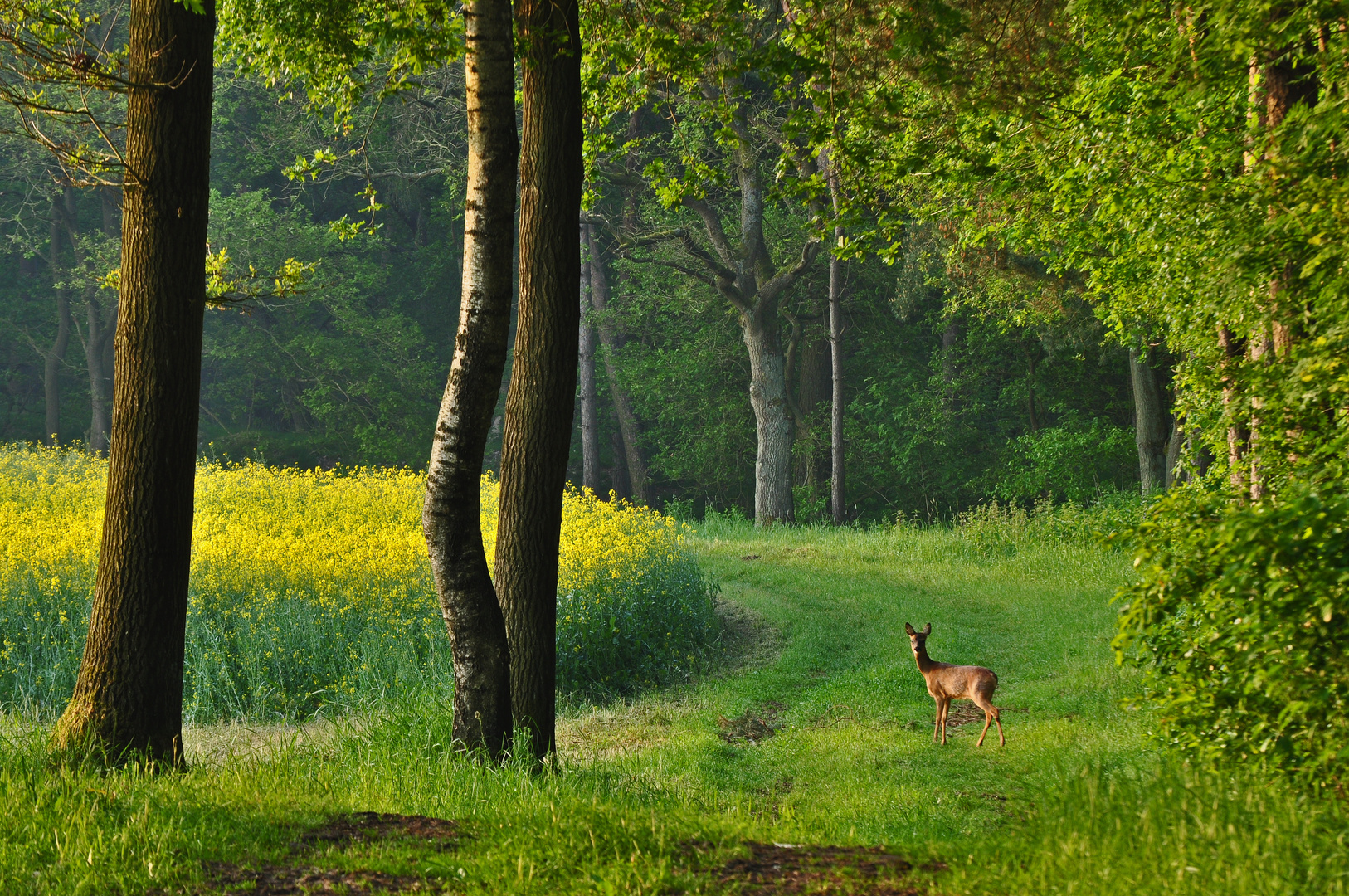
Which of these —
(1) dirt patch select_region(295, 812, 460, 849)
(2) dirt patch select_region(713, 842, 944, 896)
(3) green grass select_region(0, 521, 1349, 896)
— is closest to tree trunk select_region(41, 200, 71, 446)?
(3) green grass select_region(0, 521, 1349, 896)

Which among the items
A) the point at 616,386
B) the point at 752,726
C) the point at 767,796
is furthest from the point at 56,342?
the point at 767,796

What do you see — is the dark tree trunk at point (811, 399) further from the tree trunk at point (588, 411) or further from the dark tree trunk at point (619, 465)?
the dark tree trunk at point (619, 465)

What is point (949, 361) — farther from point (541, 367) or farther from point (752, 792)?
point (541, 367)

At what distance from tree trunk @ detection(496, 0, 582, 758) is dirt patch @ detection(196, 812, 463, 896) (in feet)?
7.68

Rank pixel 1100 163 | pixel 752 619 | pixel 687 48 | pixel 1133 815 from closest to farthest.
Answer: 1. pixel 1133 815
2. pixel 687 48
3. pixel 1100 163
4. pixel 752 619

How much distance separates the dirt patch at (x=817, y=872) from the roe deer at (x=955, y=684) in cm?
350

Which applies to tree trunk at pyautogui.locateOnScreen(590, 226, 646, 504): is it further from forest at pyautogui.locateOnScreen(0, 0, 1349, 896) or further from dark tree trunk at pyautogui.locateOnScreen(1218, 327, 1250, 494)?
dark tree trunk at pyautogui.locateOnScreen(1218, 327, 1250, 494)

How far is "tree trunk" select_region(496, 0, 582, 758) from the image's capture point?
22.4 feet

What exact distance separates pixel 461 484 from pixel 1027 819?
354cm

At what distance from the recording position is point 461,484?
621 cm

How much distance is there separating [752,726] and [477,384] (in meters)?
4.28

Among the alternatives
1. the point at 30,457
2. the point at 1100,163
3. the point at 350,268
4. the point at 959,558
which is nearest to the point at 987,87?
the point at 1100,163

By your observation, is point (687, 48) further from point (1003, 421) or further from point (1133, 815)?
point (1003, 421)

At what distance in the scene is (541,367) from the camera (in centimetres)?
699
